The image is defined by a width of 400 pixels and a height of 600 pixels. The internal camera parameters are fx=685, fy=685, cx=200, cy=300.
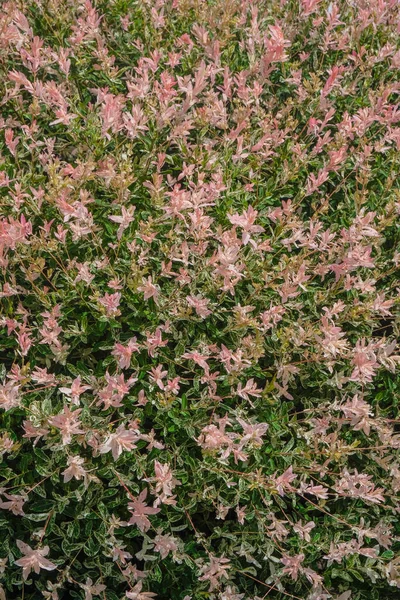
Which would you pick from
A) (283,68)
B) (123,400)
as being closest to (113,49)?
(283,68)

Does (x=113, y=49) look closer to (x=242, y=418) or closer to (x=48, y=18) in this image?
(x=48, y=18)

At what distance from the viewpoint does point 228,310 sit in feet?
7.96

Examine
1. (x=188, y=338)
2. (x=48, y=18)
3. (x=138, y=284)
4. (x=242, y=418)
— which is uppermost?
(x=48, y=18)

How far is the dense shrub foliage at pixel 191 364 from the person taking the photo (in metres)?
2.13

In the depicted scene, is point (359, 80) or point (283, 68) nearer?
point (283, 68)

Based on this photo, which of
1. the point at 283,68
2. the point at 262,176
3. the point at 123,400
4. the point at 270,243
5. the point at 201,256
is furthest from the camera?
the point at 283,68

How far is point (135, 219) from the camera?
2488 millimetres

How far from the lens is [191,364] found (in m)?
2.28

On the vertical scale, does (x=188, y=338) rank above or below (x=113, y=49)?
below

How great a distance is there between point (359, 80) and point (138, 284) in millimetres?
1712

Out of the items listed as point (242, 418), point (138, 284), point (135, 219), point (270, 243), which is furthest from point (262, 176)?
point (242, 418)

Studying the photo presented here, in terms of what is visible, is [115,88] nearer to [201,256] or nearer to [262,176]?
[262,176]

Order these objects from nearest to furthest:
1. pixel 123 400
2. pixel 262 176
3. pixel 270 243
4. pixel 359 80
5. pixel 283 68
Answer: pixel 123 400 < pixel 270 243 < pixel 262 176 < pixel 283 68 < pixel 359 80

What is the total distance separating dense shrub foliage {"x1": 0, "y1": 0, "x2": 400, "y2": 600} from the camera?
2.13 metres
